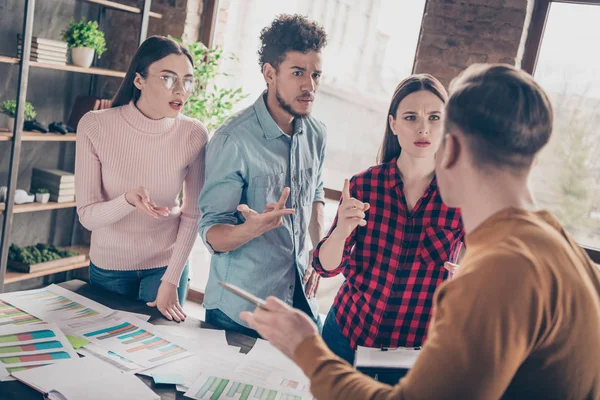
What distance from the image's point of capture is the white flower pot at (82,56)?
12.2 feet

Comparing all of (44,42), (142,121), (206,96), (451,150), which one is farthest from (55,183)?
(451,150)

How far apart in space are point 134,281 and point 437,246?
108 centimetres

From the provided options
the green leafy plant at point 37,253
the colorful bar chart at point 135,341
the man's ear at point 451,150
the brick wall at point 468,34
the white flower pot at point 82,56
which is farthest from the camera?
the white flower pot at point 82,56

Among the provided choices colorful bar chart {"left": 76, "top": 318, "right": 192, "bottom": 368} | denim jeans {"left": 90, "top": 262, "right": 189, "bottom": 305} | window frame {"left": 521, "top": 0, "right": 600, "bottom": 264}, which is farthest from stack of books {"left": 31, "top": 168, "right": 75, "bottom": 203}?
window frame {"left": 521, "top": 0, "right": 600, "bottom": 264}

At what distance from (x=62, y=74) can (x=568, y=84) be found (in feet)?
10.3

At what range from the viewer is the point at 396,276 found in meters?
1.86

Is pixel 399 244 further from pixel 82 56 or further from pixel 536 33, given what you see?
pixel 82 56

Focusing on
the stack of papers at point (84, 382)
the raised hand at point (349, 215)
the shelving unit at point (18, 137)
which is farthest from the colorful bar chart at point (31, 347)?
the shelving unit at point (18, 137)

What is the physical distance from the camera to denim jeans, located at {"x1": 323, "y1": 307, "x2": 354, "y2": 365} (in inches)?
76.3

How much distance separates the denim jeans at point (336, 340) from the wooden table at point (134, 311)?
332mm

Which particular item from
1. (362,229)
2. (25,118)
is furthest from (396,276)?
(25,118)

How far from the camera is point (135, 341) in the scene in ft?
5.42

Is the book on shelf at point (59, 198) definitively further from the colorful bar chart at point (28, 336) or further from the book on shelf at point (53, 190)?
the colorful bar chart at point (28, 336)

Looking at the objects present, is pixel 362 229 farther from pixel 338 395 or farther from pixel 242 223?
pixel 338 395
